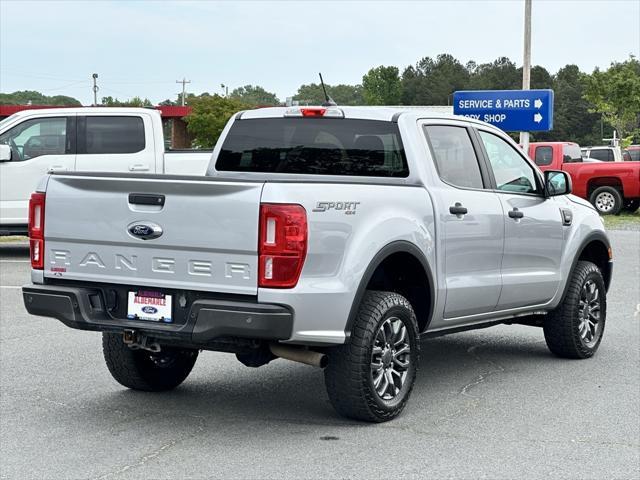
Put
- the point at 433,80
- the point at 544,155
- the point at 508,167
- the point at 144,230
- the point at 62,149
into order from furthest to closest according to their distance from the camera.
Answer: the point at 433,80 < the point at 544,155 < the point at 62,149 < the point at 508,167 < the point at 144,230

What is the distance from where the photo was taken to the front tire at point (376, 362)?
6.01m

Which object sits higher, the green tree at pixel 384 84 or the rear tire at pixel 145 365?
the green tree at pixel 384 84

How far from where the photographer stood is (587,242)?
28.4 feet

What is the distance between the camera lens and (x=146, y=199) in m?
5.88

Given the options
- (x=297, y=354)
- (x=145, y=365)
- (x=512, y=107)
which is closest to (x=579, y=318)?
(x=297, y=354)

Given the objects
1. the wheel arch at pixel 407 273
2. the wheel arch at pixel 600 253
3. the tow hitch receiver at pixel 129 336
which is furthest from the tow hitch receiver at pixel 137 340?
the wheel arch at pixel 600 253

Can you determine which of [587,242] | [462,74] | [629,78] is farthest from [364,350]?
[462,74]

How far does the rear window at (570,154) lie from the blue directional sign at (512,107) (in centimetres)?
274

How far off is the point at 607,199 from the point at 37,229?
2389 centimetres

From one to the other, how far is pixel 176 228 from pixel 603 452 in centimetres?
261

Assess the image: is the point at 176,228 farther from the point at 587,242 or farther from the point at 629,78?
the point at 629,78

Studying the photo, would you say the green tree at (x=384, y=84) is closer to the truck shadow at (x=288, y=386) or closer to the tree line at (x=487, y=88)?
the tree line at (x=487, y=88)

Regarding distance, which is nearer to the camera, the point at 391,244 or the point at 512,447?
the point at 512,447

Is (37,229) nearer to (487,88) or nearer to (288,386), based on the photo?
(288,386)
